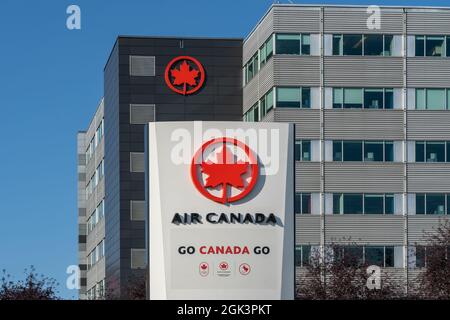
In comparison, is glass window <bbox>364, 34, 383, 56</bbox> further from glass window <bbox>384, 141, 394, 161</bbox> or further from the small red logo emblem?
the small red logo emblem

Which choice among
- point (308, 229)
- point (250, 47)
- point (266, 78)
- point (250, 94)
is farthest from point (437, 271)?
point (250, 47)

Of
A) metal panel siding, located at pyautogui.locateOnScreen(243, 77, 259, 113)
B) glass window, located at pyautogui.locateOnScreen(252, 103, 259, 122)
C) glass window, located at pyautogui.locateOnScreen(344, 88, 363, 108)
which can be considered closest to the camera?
glass window, located at pyautogui.locateOnScreen(344, 88, 363, 108)

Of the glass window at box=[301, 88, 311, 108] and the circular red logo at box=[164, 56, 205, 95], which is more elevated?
the circular red logo at box=[164, 56, 205, 95]

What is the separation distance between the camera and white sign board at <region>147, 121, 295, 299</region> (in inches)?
974

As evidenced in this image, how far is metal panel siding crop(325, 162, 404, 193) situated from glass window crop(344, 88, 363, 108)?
5.04m

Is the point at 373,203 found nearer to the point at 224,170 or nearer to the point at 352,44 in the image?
the point at 352,44

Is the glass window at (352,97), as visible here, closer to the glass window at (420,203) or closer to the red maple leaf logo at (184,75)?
the glass window at (420,203)

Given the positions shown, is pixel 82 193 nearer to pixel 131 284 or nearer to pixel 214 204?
pixel 131 284

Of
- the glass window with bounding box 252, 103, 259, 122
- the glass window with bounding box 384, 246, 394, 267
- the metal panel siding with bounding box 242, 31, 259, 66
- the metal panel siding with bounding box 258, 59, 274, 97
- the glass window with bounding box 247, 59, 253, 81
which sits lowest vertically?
the glass window with bounding box 384, 246, 394, 267

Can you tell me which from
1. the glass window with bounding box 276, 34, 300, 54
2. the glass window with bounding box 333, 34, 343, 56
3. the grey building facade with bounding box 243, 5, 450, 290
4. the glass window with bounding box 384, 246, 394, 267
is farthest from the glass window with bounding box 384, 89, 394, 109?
the glass window with bounding box 384, 246, 394, 267

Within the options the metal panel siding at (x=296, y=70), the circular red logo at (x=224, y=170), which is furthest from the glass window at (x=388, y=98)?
the circular red logo at (x=224, y=170)

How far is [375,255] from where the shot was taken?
3681 inches

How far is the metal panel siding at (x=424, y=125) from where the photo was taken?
9606cm
